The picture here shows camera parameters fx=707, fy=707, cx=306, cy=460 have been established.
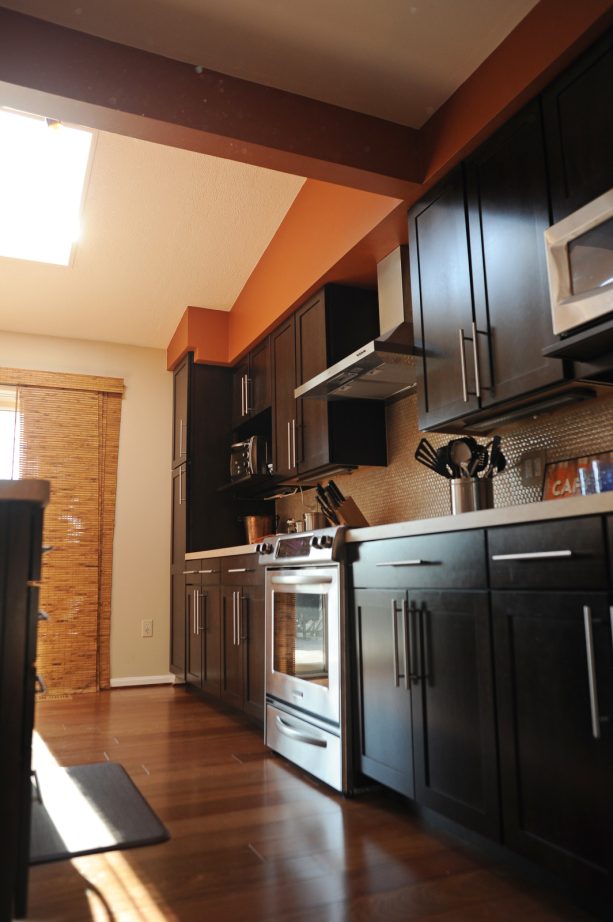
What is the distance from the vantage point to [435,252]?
266 cm

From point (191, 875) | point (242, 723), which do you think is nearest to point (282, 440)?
point (242, 723)

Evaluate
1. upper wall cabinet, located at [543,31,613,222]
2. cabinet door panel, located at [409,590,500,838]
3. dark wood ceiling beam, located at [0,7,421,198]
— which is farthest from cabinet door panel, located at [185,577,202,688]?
upper wall cabinet, located at [543,31,613,222]

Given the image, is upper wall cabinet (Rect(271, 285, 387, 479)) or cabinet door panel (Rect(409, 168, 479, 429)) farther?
upper wall cabinet (Rect(271, 285, 387, 479))

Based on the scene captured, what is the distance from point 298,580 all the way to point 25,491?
1666mm

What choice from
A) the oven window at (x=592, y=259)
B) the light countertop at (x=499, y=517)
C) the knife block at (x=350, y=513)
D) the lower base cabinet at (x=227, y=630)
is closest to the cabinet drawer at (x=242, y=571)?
the lower base cabinet at (x=227, y=630)

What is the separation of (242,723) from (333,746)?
1.33m

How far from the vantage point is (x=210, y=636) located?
4270mm

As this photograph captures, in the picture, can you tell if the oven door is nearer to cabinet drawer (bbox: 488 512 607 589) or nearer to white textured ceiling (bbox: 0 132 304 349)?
cabinet drawer (bbox: 488 512 607 589)

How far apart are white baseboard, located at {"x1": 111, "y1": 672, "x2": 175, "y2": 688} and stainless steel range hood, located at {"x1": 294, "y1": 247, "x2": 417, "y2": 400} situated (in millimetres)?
2800

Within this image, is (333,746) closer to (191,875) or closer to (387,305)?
(191,875)

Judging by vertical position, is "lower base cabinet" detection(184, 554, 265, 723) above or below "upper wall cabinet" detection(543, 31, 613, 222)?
below

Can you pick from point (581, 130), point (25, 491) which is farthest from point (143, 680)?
point (581, 130)

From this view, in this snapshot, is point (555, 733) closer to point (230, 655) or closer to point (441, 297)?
point (441, 297)

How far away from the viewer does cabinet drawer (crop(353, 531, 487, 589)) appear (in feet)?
6.31
